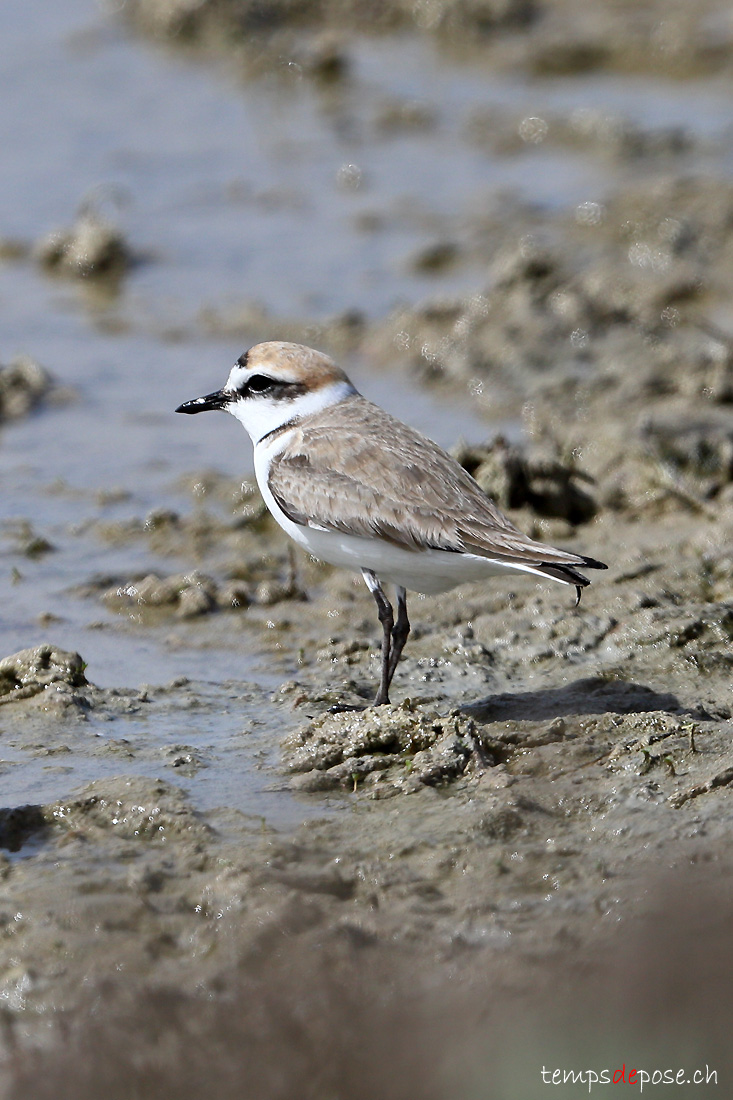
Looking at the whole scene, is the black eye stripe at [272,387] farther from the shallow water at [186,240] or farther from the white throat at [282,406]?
the shallow water at [186,240]

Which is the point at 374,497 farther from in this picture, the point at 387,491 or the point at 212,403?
the point at 212,403

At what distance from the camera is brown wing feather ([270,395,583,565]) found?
5082 millimetres

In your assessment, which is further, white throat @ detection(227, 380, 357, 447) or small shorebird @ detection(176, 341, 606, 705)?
white throat @ detection(227, 380, 357, 447)

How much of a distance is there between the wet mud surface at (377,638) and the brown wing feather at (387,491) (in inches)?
25.9

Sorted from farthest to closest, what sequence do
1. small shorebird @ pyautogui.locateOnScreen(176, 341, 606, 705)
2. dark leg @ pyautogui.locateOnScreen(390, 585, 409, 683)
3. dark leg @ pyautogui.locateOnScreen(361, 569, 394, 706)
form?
dark leg @ pyautogui.locateOnScreen(390, 585, 409, 683) → dark leg @ pyautogui.locateOnScreen(361, 569, 394, 706) → small shorebird @ pyautogui.locateOnScreen(176, 341, 606, 705)

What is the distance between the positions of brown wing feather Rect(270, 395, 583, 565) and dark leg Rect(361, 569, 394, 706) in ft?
1.06

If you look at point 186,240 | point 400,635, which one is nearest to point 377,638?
point 400,635

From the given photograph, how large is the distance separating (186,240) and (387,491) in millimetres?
7054

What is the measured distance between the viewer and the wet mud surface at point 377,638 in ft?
11.7

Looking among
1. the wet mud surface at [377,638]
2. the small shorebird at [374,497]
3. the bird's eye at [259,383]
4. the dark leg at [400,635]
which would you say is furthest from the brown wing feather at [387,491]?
the wet mud surface at [377,638]

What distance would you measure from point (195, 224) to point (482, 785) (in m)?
8.53

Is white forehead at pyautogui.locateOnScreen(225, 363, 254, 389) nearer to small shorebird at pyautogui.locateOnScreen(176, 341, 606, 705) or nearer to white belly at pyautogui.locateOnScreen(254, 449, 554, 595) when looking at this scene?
small shorebird at pyautogui.locateOnScreen(176, 341, 606, 705)

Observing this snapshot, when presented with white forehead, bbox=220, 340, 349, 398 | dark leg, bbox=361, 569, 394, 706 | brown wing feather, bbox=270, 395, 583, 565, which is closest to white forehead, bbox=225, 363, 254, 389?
white forehead, bbox=220, 340, 349, 398

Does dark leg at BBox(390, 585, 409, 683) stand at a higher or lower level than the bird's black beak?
lower
